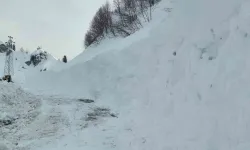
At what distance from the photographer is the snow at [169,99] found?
6.02m

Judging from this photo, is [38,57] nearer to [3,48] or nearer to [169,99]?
[3,48]

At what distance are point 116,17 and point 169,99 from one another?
3829cm

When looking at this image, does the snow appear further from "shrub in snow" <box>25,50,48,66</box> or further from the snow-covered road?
"shrub in snow" <box>25,50,48,66</box>

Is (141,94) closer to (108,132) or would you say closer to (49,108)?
(108,132)

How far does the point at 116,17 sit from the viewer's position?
150ft

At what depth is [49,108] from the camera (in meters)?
14.3

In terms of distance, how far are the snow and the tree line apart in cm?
2101

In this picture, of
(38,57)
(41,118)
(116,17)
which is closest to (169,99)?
(41,118)

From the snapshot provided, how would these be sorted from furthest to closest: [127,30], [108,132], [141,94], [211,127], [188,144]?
Answer: [127,30] < [141,94] < [108,132] < [188,144] < [211,127]

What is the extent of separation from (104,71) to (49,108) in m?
3.91

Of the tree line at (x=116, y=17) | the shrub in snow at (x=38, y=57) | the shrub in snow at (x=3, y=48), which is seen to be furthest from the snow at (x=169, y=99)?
the shrub in snow at (x=3, y=48)

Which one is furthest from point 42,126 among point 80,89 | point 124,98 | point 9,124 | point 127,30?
point 127,30

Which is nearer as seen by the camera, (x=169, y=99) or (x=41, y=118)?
(x=169, y=99)

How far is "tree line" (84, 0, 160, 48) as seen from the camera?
125 ft
